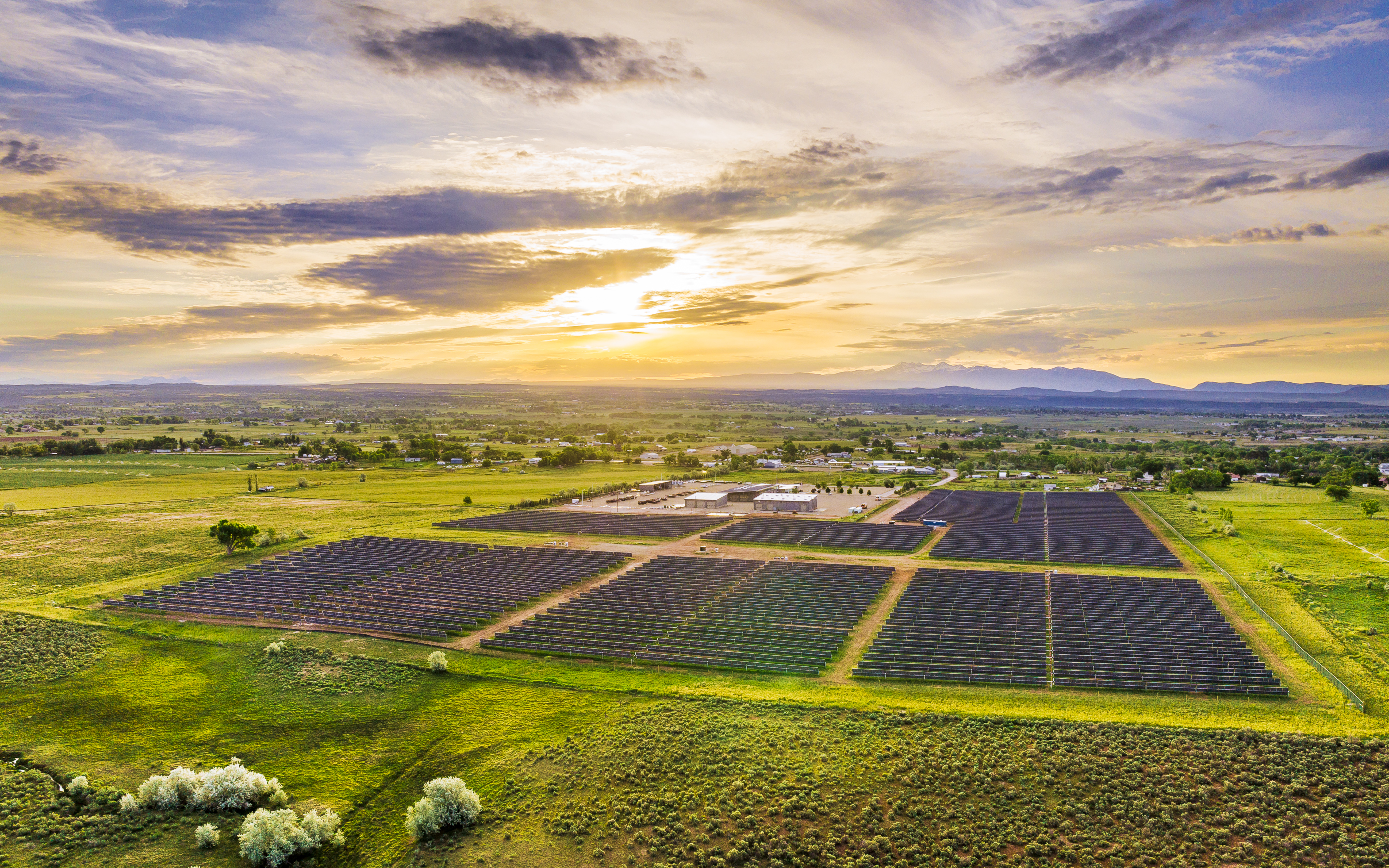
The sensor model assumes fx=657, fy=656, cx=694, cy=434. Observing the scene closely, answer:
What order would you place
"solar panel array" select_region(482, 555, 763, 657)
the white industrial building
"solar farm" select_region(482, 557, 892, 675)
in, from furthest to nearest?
the white industrial building
"solar panel array" select_region(482, 555, 763, 657)
"solar farm" select_region(482, 557, 892, 675)

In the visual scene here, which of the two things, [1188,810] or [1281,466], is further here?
[1281,466]

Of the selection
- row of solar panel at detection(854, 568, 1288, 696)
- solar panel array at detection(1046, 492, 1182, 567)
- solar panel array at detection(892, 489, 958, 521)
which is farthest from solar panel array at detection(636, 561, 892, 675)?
solar panel array at detection(892, 489, 958, 521)

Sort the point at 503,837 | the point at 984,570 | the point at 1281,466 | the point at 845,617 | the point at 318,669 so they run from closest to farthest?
the point at 503,837 < the point at 318,669 < the point at 845,617 < the point at 984,570 < the point at 1281,466

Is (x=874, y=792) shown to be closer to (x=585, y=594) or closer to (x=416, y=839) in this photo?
(x=416, y=839)

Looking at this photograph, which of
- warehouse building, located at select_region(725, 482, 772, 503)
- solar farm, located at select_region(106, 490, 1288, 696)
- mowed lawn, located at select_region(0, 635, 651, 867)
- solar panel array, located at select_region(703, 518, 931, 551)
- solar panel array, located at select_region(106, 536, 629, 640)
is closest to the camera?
mowed lawn, located at select_region(0, 635, 651, 867)

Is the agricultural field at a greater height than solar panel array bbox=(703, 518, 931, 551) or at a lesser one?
lesser

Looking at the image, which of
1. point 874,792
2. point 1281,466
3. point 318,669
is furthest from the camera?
point 1281,466

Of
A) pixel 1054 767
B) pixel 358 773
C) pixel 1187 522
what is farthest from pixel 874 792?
pixel 1187 522

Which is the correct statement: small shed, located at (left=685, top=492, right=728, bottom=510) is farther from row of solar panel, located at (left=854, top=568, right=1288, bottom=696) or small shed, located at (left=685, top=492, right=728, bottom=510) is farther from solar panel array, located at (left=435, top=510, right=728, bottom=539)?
row of solar panel, located at (left=854, top=568, right=1288, bottom=696)

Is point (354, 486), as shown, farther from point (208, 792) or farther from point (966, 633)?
point (966, 633)
